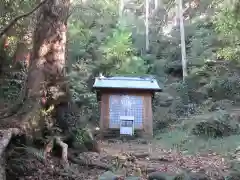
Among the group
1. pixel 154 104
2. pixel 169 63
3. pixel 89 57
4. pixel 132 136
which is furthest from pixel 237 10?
pixel 169 63

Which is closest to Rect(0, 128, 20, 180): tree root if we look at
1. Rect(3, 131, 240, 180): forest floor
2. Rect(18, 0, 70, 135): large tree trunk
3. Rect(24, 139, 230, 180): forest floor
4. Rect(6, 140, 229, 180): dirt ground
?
Rect(3, 131, 240, 180): forest floor

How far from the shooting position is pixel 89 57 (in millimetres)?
24453

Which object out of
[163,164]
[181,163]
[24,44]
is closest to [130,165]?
[163,164]

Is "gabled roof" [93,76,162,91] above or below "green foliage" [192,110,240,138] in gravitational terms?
above

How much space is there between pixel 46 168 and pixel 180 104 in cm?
1601

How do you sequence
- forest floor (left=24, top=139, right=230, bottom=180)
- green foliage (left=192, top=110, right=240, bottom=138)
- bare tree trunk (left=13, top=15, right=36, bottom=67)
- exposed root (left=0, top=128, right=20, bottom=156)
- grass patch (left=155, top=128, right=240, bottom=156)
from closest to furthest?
exposed root (left=0, top=128, right=20, bottom=156) < forest floor (left=24, top=139, right=230, bottom=180) < grass patch (left=155, top=128, right=240, bottom=156) < bare tree trunk (left=13, top=15, right=36, bottom=67) < green foliage (left=192, top=110, right=240, bottom=138)

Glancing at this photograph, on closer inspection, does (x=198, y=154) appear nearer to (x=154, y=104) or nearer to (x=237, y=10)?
(x=237, y=10)

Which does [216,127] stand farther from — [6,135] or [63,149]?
[6,135]

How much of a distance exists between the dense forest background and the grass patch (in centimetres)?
4

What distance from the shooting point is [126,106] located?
15844mm

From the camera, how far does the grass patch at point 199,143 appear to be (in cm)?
1058

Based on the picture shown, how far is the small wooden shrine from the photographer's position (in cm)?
1556

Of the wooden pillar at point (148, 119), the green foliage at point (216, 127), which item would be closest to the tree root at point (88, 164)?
the green foliage at point (216, 127)

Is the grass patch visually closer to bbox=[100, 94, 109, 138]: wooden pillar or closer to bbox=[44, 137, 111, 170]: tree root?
bbox=[100, 94, 109, 138]: wooden pillar
